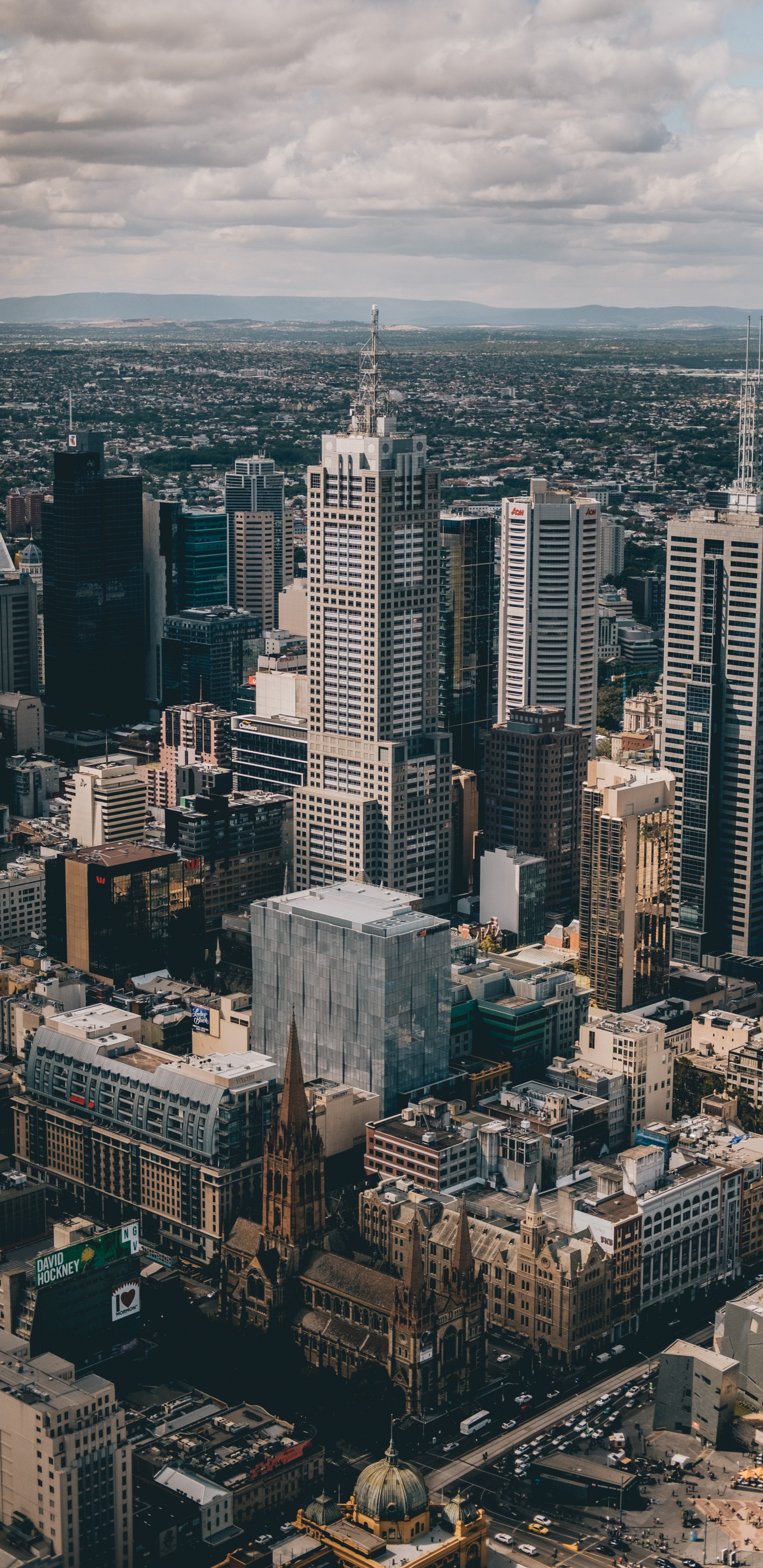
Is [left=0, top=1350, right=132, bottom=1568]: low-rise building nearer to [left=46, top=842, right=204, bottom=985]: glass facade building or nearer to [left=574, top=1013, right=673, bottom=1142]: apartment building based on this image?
[left=574, top=1013, right=673, bottom=1142]: apartment building

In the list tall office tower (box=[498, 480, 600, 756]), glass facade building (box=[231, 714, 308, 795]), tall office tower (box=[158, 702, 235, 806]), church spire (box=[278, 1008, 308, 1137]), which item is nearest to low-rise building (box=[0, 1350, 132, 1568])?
church spire (box=[278, 1008, 308, 1137])

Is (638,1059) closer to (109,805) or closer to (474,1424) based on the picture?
(474,1424)

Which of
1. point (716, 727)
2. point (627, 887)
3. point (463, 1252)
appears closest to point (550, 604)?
point (716, 727)

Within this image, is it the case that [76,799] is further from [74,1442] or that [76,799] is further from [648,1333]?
[74,1442]

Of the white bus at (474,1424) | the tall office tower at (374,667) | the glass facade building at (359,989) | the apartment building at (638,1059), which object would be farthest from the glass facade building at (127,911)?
the white bus at (474,1424)

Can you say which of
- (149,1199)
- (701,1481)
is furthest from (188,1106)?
(701,1481)
